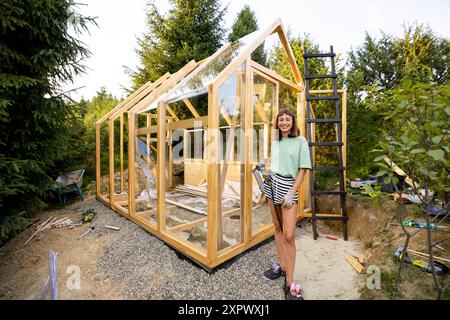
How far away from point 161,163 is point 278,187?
1723mm

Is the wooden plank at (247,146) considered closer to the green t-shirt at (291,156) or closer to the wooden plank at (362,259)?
the green t-shirt at (291,156)

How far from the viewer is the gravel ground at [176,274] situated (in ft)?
6.95

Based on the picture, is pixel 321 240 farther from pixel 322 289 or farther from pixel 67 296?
pixel 67 296

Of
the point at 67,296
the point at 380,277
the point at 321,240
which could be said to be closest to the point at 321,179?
the point at 321,240

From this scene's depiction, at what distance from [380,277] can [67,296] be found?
10.6 feet

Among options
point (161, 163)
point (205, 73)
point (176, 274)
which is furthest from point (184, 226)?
point (205, 73)

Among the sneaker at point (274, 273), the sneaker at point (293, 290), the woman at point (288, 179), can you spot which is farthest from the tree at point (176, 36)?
the sneaker at point (293, 290)

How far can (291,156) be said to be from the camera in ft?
6.51

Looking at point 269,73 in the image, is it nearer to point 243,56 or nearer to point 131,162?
point 243,56

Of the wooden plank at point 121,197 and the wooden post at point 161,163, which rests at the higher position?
the wooden post at point 161,163

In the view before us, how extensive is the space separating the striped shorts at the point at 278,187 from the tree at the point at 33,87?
3151mm

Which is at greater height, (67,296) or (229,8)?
(229,8)
